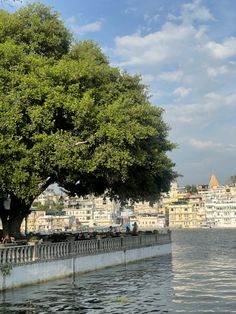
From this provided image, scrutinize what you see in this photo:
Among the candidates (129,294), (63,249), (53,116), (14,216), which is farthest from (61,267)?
(53,116)

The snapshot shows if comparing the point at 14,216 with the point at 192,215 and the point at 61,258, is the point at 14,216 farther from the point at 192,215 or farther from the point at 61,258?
the point at 192,215

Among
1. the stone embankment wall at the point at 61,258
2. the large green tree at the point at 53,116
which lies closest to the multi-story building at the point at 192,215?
the stone embankment wall at the point at 61,258

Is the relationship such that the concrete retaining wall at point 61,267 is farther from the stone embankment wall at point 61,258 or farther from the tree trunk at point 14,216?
the tree trunk at point 14,216

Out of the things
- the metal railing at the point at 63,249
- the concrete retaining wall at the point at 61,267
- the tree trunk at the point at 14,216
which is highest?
the tree trunk at the point at 14,216

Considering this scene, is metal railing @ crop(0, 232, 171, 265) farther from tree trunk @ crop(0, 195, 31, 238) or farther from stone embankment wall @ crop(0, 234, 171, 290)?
tree trunk @ crop(0, 195, 31, 238)

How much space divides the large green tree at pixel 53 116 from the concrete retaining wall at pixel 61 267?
148 inches

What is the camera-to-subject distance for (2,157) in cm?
2323

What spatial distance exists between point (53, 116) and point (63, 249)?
661 cm

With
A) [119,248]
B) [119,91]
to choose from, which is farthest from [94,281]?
[119,91]

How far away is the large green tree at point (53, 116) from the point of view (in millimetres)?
24094

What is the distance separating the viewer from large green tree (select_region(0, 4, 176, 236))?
24094mm

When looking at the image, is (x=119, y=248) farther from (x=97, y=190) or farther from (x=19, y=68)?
(x=19, y=68)

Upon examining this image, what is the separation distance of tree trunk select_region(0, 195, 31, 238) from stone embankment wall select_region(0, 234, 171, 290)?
494 centimetres

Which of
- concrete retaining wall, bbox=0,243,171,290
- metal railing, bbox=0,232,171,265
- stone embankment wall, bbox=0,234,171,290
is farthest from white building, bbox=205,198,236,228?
concrete retaining wall, bbox=0,243,171,290
